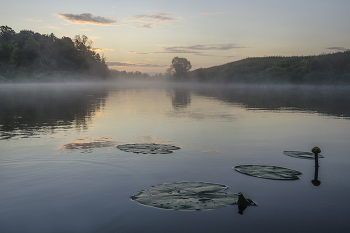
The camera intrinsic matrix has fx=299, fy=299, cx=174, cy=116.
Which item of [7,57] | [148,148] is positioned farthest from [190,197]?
[7,57]

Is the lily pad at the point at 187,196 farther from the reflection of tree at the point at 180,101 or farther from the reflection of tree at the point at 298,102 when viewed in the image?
the reflection of tree at the point at 180,101

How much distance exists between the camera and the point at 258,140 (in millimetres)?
14875

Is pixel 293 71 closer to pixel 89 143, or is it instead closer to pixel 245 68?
pixel 245 68

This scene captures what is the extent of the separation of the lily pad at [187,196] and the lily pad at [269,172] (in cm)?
161

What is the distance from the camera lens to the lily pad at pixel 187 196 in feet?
21.7

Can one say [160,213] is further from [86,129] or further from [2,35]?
[2,35]

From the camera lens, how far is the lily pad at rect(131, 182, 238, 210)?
661cm

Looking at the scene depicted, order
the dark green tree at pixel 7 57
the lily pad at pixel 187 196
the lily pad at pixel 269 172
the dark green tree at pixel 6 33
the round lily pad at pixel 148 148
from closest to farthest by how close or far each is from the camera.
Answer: the lily pad at pixel 187 196
the lily pad at pixel 269 172
the round lily pad at pixel 148 148
the dark green tree at pixel 7 57
the dark green tree at pixel 6 33

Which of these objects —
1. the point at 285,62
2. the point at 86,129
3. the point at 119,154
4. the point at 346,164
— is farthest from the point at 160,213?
the point at 285,62

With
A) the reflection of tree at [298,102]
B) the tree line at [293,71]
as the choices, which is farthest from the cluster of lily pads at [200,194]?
the tree line at [293,71]

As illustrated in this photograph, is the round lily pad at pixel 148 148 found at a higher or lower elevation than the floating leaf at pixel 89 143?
higher

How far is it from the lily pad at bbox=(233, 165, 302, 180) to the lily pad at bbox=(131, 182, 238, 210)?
1.61 metres

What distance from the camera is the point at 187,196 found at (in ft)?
23.2

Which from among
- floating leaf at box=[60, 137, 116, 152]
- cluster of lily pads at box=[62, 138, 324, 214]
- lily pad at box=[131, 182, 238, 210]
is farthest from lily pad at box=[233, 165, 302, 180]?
floating leaf at box=[60, 137, 116, 152]
